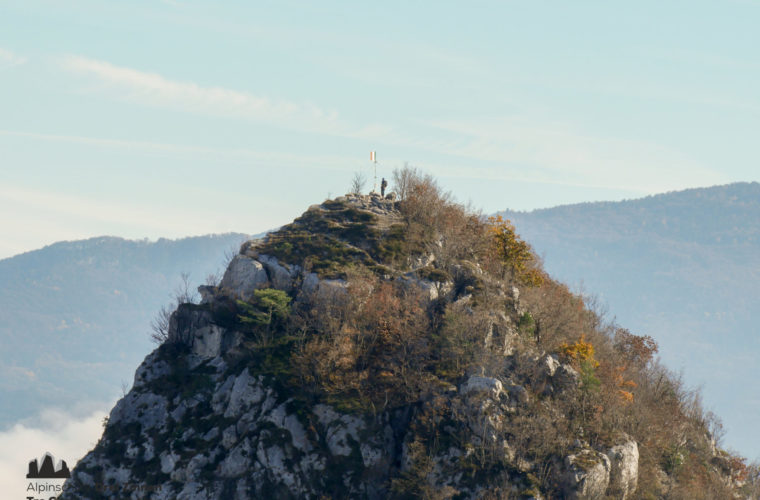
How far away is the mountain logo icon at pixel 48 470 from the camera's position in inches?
2482

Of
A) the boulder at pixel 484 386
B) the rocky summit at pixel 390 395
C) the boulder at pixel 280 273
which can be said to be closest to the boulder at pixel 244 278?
the rocky summit at pixel 390 395

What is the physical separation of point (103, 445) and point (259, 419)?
12561mm

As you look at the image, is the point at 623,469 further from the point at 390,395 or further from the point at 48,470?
the point at 48,470

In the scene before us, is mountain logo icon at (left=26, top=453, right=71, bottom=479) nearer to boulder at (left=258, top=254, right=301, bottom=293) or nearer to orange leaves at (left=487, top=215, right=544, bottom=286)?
boulder at (left=258, top=254, right=301, bottom=293)

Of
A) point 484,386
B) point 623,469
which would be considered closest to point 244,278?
point 484,386

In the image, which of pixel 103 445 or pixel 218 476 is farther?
pixel 103 445

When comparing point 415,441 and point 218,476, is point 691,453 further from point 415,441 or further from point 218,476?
point 218,476

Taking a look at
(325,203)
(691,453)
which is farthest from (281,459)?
(691,453)

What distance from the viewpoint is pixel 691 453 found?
64812mm

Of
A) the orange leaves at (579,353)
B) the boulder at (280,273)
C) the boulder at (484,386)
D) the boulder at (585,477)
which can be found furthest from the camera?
the boulder at (280,273)

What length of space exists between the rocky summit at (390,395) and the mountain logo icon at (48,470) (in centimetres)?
547

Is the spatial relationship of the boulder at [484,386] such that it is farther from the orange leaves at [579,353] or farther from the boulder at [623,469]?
the boulder at [623,469]

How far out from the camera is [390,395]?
2264 inches

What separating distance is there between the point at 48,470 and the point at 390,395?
28851 millimetres
